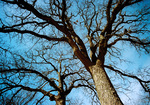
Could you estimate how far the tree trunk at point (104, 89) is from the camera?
6.42 ft

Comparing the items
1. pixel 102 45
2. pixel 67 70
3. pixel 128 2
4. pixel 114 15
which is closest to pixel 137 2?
pixel 128 2

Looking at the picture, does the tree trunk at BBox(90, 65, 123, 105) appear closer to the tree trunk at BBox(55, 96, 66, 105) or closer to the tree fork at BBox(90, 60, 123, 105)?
the tree fork at BBox(90, 60, 123, 105)

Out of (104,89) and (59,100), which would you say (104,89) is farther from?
(59,100)

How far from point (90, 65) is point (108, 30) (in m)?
1.96

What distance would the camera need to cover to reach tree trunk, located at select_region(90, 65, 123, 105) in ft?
6.42

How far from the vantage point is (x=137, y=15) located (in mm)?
4410

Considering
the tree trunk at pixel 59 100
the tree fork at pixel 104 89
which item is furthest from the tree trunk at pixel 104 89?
the tree trunk at pixel 59 100

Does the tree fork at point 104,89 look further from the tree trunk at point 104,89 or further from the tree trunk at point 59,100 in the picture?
the tree trunk at point 59,100

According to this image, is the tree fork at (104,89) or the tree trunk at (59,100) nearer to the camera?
the tree fork at (104,89)

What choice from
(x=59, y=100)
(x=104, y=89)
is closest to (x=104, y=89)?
A: (x=104, y=89)

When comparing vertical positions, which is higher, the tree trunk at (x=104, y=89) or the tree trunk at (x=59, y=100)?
the tree trunk at (x=59, y=100)

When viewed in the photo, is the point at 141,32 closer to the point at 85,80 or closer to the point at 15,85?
the point at 85,80

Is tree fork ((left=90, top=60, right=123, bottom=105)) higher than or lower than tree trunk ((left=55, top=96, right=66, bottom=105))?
lower

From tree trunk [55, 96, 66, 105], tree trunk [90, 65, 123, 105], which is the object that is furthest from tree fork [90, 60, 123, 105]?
tree trunk [55, 96, 66, 105]
